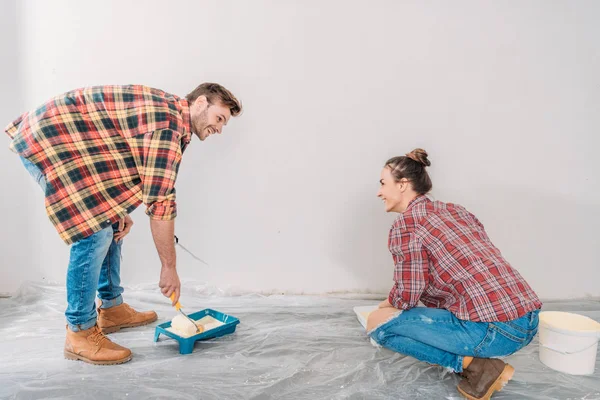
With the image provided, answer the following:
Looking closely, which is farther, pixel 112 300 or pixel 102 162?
pixel 112 300

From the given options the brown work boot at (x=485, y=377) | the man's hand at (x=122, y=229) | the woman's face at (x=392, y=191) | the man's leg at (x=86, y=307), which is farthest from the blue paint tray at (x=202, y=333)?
the brown work boot at (x=485, y=377)

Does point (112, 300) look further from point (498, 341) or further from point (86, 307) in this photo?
point (498, 341)

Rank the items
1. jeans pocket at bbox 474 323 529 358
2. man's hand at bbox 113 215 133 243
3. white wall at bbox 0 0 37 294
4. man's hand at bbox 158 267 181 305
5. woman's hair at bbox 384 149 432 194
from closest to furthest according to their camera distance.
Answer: jeans pocket at bbox 474 323 529 358 → man's hand at bbox 158 267 181 305 → woman's hair at bbox 384 149 432 194 → man's hand at bbox 113 215 133 243 → white wall at bbox 0 0 37 294

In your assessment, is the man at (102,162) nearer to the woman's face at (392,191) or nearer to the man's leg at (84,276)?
the man's leg at (84,276)

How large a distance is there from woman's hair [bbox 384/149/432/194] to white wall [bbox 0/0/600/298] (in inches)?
25.3

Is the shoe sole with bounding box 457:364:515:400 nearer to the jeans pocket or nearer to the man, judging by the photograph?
the jeans pocket

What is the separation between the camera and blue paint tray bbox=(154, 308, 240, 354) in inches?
61.2

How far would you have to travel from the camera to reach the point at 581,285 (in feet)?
7.35

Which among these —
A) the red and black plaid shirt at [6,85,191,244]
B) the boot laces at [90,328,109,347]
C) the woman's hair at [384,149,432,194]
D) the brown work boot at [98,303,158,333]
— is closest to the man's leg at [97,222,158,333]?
the brown work boot at [98,303,158,333]

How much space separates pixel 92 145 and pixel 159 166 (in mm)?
279

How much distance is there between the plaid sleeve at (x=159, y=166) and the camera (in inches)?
50.6

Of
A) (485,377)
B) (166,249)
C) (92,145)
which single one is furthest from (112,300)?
(485,377)

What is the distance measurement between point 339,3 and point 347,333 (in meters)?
1.49

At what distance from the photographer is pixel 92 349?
1.47 metres
